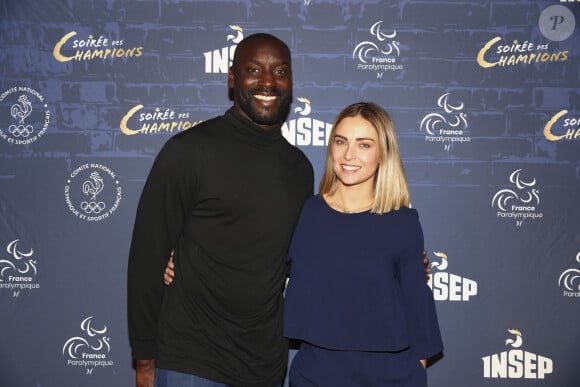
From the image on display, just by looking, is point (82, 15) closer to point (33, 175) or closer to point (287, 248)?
point (33, 175)

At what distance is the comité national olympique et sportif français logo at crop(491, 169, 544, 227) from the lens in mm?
2834

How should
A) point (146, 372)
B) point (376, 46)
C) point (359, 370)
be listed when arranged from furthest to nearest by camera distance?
point (376, 46) → point (146, 372) → point (359, 370)

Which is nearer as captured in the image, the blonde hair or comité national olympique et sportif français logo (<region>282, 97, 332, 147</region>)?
the blonde hair

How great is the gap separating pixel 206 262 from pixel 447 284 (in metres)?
1.59

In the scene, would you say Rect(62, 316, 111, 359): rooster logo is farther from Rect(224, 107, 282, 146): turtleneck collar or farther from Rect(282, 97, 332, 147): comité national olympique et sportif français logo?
Rect(224, 107, 282, 146): turtleneck collar

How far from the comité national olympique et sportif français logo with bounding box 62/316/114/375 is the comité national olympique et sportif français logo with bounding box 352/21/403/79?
1.98 metres

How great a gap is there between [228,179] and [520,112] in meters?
1.82

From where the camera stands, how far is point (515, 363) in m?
2.87

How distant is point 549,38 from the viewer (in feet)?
9.28

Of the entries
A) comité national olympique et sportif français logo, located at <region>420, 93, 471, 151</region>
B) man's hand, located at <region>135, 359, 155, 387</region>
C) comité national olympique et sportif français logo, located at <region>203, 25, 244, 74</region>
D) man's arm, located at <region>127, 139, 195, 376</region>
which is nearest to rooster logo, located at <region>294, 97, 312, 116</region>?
comité national olympique et sportif français logo, located at <region>203, 25, 244, 74</region>

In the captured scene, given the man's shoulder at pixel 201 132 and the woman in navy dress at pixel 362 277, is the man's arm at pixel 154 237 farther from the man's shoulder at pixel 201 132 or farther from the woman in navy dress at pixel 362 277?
the woman in navy dress at pixel 362 277

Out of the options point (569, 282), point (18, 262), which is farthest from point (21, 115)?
point (569, 282)

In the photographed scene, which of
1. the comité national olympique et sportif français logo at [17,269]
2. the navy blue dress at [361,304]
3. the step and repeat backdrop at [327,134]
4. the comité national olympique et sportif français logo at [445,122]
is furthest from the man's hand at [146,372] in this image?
the comité national olympique et sportif français logo at [445,122]

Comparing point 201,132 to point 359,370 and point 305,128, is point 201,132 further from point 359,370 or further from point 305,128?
point 305,128
